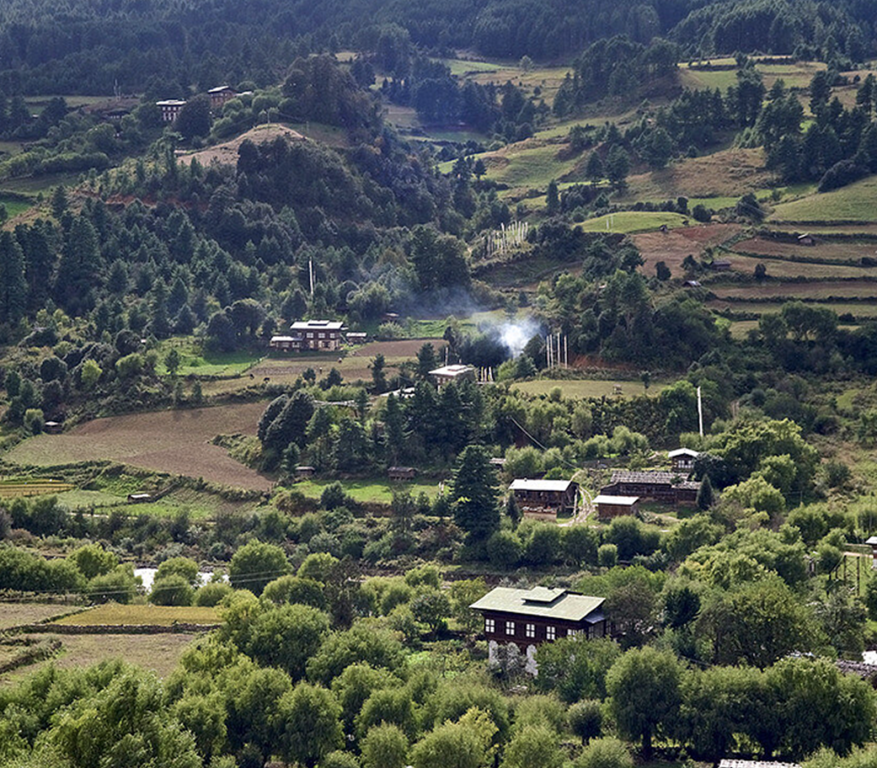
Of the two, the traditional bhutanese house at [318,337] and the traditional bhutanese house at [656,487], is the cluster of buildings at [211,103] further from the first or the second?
the traditional bhutanese house at [656,487]

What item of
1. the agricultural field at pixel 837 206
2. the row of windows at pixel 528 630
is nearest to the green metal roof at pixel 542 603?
the row of windows at pixel 528 630

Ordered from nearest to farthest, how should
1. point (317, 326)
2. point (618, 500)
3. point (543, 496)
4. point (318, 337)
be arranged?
point (618, 500) → point (543, 496) → point (318, 337) → point (317, 326)

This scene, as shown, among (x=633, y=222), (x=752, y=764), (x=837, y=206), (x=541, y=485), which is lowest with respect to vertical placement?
(x=541, y=485)

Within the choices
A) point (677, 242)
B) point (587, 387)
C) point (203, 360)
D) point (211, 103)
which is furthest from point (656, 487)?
point (211, 103)

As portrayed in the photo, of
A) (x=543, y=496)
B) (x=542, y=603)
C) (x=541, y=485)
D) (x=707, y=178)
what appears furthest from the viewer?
(x=707, y=178)

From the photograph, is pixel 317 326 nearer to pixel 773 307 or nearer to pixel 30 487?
pixel 30 487

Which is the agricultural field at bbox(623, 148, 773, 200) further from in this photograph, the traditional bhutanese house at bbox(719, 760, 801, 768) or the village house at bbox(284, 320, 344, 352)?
the traditional bhutanese house at bbox(719, 760, 801, 768)

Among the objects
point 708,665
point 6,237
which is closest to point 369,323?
point 6,237
